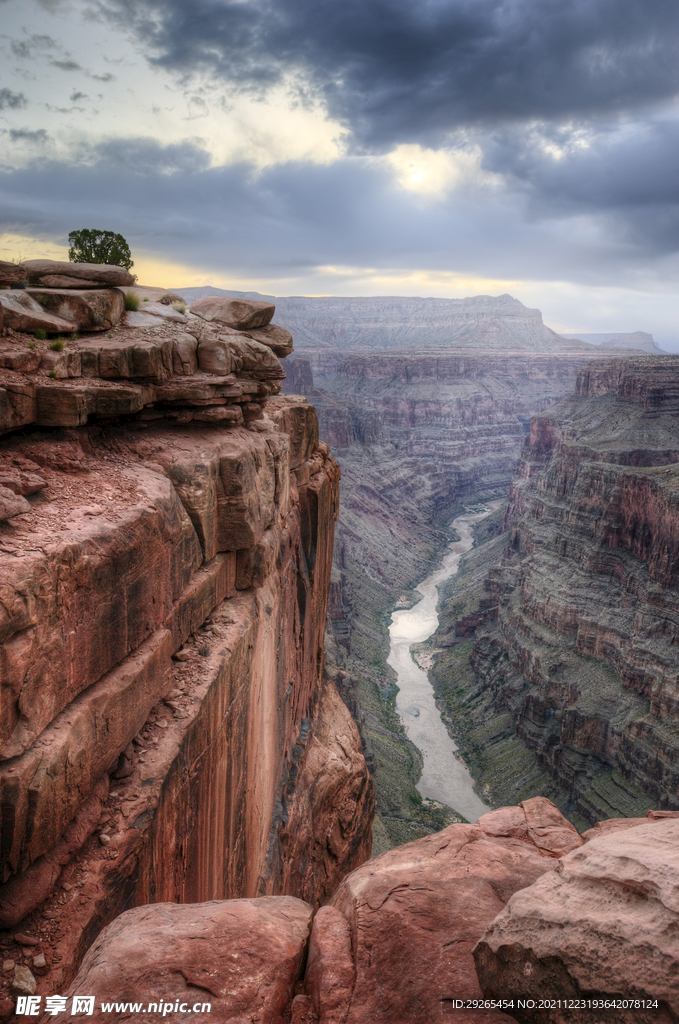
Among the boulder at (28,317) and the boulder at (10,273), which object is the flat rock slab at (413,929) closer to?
the boulder at (28,317)

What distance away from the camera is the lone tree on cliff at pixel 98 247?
16.2 m

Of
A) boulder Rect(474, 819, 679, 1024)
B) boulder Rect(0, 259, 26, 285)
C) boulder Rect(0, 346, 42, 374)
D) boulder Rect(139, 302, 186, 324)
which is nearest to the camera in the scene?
boulder Rect(474, 819, 679, 1024)

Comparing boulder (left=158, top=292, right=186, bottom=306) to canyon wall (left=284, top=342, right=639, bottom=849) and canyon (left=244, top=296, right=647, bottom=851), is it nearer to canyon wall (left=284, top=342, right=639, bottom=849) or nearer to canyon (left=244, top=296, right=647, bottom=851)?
canyon wall (left=284, top=342, right=639, bottom=849)

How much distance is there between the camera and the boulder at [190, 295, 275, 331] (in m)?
16.8

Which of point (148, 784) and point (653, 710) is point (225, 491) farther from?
point (653, 710)

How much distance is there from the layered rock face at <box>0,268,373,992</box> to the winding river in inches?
1366

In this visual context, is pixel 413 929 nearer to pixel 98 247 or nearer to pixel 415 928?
pixel 415 928

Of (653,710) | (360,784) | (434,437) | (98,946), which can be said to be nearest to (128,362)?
(98,946)

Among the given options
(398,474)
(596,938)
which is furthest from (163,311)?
(398,474)

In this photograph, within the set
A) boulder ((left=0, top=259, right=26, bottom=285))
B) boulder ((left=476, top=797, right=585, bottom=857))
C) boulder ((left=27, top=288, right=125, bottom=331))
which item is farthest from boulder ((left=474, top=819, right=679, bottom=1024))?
boulder ((left=0, top=259, right=26, bottom=285))

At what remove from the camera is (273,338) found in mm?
17859

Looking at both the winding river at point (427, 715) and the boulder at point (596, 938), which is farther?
the winding river at point (427, 715)

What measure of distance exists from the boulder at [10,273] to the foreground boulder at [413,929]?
10.5 m

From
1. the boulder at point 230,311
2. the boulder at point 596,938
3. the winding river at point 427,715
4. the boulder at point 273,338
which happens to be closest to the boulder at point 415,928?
the boulder at point 596,938
